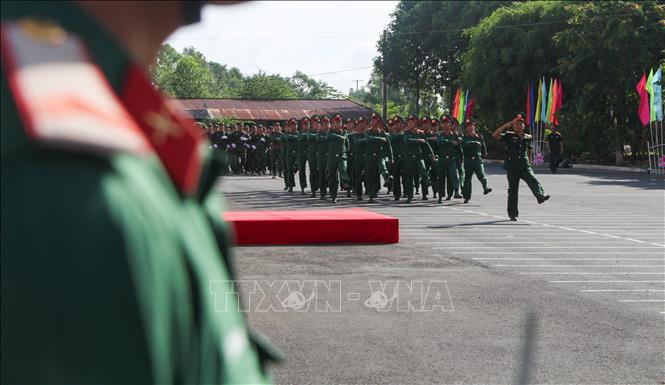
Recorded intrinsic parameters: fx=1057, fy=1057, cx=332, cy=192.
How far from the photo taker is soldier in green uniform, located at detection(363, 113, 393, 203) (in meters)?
Answer: 22.0

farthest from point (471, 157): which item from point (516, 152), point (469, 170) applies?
point (516, 152)

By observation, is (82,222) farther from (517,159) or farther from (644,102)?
(644,102)

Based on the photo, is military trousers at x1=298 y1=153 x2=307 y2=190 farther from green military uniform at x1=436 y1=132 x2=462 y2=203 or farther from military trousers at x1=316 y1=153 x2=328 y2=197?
green military uniform at x1=436 y1=132 x2=462 y2=203

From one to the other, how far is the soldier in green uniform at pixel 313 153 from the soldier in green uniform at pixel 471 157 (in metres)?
3.53

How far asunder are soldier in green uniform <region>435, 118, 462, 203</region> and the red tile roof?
52921mm

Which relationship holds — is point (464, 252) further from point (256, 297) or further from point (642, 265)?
point (256, 297)

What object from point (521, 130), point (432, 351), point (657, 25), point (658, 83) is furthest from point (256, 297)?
point (657, 25)

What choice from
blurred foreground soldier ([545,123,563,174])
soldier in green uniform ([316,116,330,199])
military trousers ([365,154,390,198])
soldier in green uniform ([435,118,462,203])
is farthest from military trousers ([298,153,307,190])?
blurred foreground soldier ([545,123,563,174])

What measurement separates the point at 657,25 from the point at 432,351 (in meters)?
36.8

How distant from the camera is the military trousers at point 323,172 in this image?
23.0 m

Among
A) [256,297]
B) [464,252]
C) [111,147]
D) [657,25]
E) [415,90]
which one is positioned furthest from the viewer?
[415,90]

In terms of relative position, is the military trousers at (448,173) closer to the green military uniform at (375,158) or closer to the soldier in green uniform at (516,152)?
the green military uniform at (375,158)

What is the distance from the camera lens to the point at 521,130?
54.2 feet

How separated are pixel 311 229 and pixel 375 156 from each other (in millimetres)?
10349
